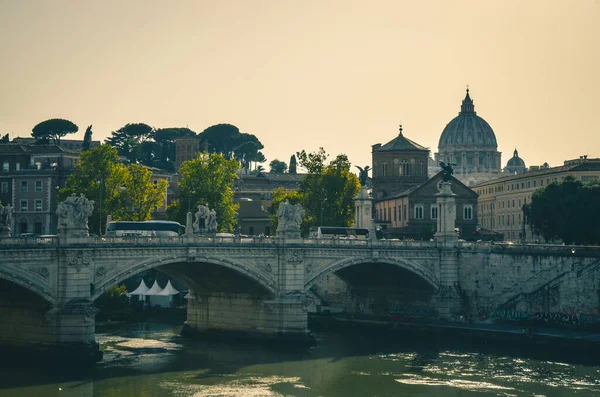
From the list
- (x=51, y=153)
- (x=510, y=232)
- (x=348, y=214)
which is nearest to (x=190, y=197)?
(x=348, y=214)

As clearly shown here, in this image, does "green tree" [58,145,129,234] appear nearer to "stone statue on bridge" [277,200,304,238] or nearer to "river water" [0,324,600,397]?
"river water" [0,324,600,397]

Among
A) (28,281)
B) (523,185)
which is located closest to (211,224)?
(28,281)

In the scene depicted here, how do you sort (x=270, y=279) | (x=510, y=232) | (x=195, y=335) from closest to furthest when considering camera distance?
(x=270, y=279)
(x=195, y=335)
(x=510, y=232)

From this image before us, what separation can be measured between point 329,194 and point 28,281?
54444 millimetres

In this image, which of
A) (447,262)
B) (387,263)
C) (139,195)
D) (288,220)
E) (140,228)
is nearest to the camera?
(288,220)

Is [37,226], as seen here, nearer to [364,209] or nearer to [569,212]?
[364,209]

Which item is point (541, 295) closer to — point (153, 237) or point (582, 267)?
point (582, 267)

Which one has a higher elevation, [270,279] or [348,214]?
[348,214]

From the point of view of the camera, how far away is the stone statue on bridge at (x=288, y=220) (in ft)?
279

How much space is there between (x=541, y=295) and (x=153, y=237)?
31.0m

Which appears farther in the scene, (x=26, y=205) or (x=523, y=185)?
(x=523, y=185)

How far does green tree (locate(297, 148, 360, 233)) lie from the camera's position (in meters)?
119

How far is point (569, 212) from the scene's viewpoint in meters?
107

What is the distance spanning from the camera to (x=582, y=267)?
8838 cm
